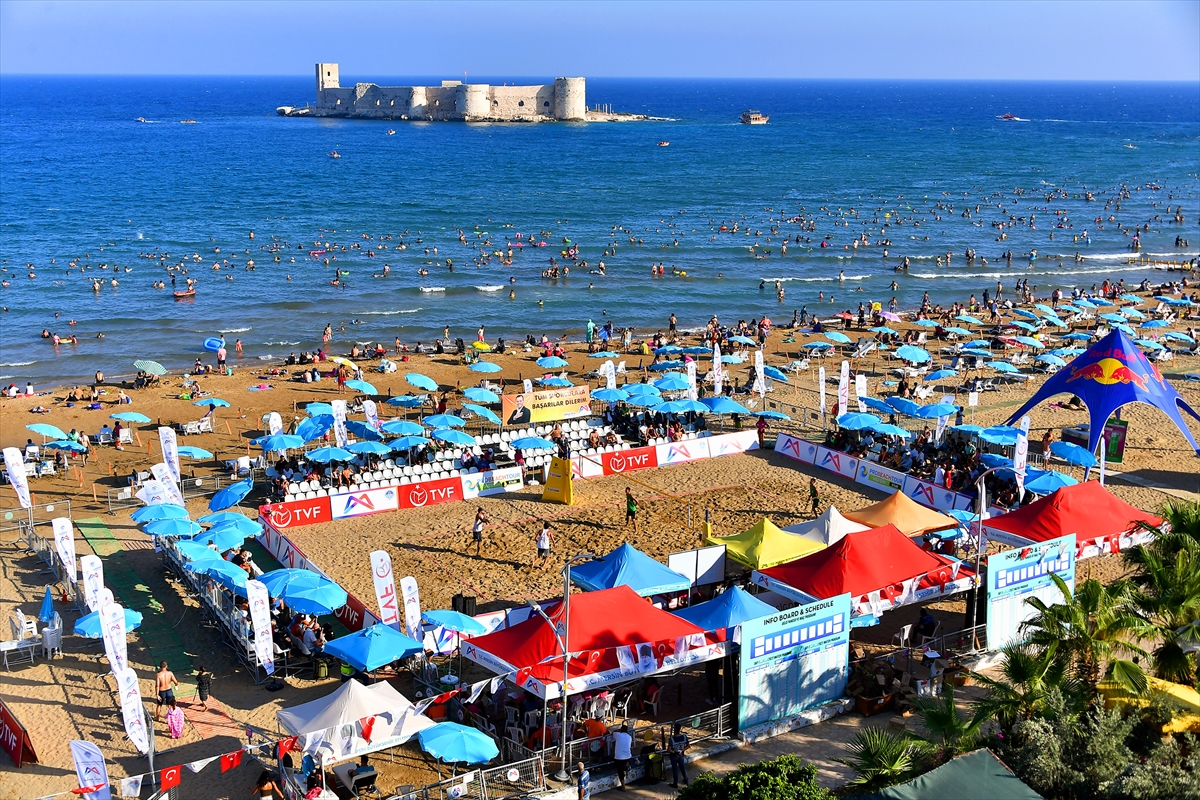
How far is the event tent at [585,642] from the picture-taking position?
17047 mm

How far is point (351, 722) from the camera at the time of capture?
16.0 meters

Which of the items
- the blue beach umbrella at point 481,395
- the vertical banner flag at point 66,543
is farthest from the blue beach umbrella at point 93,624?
the blue beach umbrella at point 481,395

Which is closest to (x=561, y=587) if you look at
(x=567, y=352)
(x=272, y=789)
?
(x=272, y=789)

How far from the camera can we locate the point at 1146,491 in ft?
95.0

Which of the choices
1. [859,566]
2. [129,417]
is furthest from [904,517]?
[129,417]

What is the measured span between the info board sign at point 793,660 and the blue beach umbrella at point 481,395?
1922 cm

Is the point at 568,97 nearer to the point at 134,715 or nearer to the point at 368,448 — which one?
the point at 368,448

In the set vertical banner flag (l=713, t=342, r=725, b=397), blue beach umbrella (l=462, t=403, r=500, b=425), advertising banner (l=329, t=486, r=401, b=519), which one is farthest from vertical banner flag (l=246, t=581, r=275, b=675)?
vertical banner flag (l=713, t=342, r=725, b=397)

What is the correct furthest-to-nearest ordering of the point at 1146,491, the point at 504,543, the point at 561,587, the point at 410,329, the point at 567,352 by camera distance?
1. the point at 410,329
2. the point at 567,352
3. the point at 1146,491
4. the point at 504,543
5. the point at 561,587

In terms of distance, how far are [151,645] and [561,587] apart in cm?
773

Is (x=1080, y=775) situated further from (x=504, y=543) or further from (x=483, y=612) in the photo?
(x=504, y=543)

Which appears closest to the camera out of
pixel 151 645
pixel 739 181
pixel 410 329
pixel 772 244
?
pixel 151 645

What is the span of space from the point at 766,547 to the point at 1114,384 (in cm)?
1160

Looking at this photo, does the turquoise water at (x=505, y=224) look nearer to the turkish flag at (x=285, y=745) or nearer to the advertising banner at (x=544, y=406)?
the advertising banner at (x=544, y=406)
